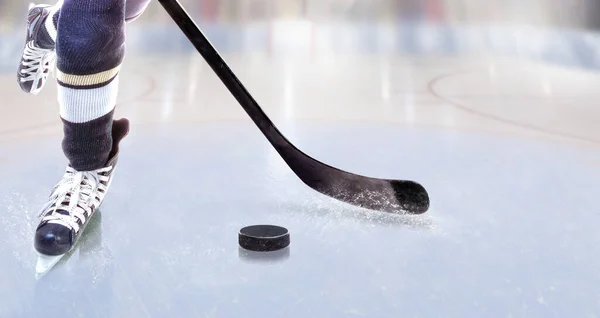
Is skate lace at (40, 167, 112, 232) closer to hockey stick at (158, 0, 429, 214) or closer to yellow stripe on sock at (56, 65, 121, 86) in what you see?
yellow stripe on sock at (56, 65, 121, 86)

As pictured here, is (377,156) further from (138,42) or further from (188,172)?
(138,42)

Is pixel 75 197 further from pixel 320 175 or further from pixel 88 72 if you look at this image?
pixel 320 175

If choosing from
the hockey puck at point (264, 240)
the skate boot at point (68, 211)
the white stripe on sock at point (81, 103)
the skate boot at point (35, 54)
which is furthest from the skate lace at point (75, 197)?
the skate boot at point (35, 54)

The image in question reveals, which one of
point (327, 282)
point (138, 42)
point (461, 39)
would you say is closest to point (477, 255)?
point (327, 282)

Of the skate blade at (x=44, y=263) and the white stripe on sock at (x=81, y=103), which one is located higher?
the white stripe on sock at (x=81, y=103)

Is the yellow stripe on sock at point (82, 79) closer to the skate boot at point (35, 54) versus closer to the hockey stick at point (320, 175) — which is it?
the hockey stick at point (320, 175)

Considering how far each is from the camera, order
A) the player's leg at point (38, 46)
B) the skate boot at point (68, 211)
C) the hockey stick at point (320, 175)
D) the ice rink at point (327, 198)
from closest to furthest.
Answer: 1. the ice rink at point (327, 198)
2. the skate boot at point (68, 211)
3. the hockey stick at point (320, 175)
4. the player's leg at point (38, 46)

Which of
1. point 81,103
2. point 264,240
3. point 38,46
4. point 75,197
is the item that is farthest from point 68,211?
point 38,46
